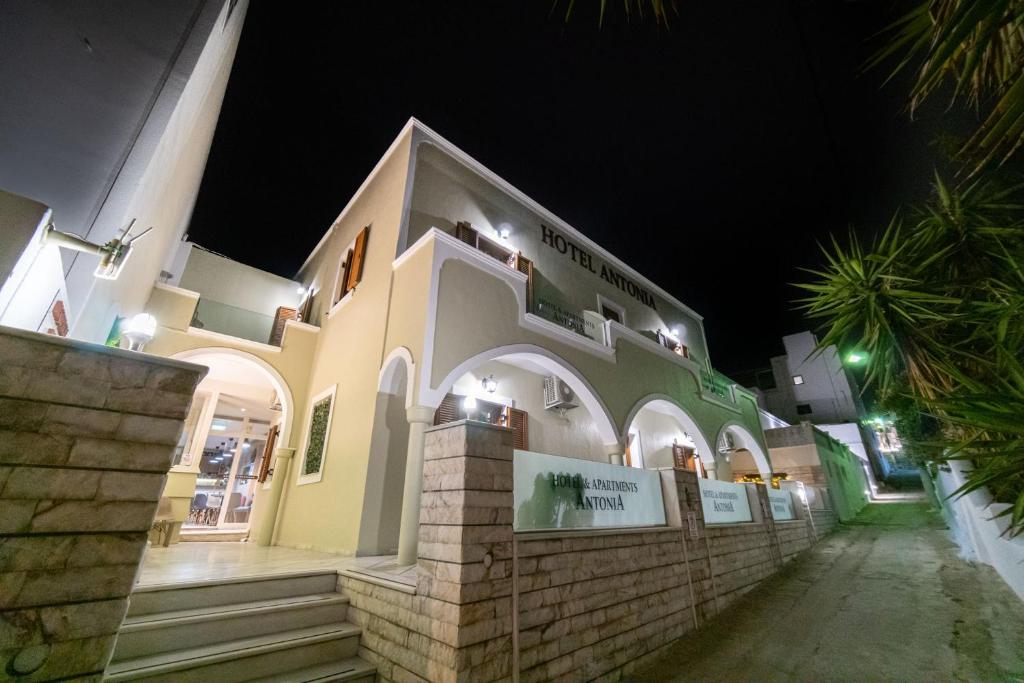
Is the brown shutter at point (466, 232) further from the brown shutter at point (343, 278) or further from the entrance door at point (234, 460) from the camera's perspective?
the entrance door at point (234, 460)

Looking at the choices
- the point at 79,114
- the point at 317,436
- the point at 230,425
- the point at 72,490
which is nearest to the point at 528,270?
the point at 317,436

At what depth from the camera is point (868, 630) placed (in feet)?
15.0

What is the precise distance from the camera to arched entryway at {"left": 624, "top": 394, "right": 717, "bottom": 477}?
1036cm

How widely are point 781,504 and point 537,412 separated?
242 inches

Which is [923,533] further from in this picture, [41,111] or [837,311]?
[41,111]

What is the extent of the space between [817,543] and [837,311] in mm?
8699

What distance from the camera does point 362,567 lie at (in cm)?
434

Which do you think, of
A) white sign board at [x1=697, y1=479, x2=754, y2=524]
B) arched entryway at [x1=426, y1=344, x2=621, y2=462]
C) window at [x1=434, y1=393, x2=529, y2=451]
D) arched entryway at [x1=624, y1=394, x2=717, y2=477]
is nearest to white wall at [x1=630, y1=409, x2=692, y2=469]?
arched entryway at [x1=624, y1=394, x2=717, y2=477]

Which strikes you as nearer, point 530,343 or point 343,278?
point 530,343

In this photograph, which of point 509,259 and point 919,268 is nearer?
point 919,268

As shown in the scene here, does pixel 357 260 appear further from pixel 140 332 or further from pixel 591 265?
pixel 591 265

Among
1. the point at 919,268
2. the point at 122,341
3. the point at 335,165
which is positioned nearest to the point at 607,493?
the point at 919,268

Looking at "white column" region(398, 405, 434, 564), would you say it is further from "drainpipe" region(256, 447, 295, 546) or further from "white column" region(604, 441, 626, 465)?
"white column" region(604, 441, 626, 465)

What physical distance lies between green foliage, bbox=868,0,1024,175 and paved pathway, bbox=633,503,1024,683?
14.6 ft
